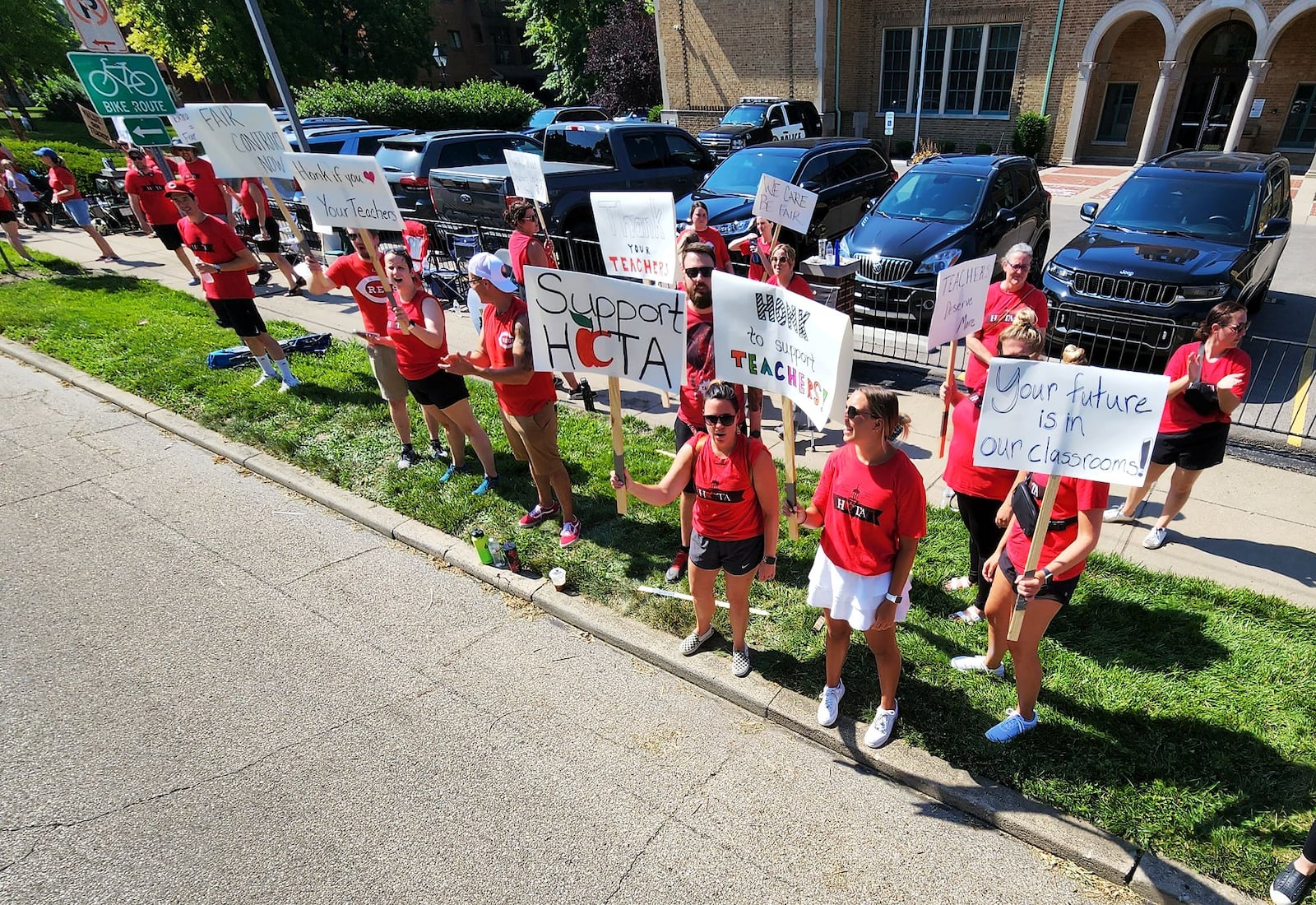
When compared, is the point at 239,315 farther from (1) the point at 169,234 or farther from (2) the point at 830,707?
(2) the point at 830,707

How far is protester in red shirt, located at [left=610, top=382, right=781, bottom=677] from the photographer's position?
134 inches

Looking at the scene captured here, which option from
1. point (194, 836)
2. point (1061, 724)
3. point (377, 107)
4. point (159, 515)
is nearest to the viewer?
point (194, 836)

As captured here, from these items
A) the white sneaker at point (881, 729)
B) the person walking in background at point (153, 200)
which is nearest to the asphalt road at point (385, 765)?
the white sneaker at point (881, 729)

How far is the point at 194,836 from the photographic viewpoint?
11.0ft

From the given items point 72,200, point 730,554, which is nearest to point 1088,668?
point 730,554

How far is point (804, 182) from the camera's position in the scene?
A: 10859 millimetres

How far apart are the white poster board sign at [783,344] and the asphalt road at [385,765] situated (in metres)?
1.86

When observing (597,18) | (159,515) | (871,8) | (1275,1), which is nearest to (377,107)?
(597,18)

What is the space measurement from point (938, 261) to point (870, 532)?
6516 millimetres

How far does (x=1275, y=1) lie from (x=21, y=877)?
2749cm

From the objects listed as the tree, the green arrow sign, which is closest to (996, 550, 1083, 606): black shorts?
the green arrow sign

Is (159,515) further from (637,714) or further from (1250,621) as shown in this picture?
(1250,621)

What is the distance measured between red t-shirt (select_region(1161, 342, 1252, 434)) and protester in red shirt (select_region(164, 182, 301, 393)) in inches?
320

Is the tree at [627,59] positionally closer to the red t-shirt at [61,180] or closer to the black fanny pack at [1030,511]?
the red t-shirt at [61,180]
